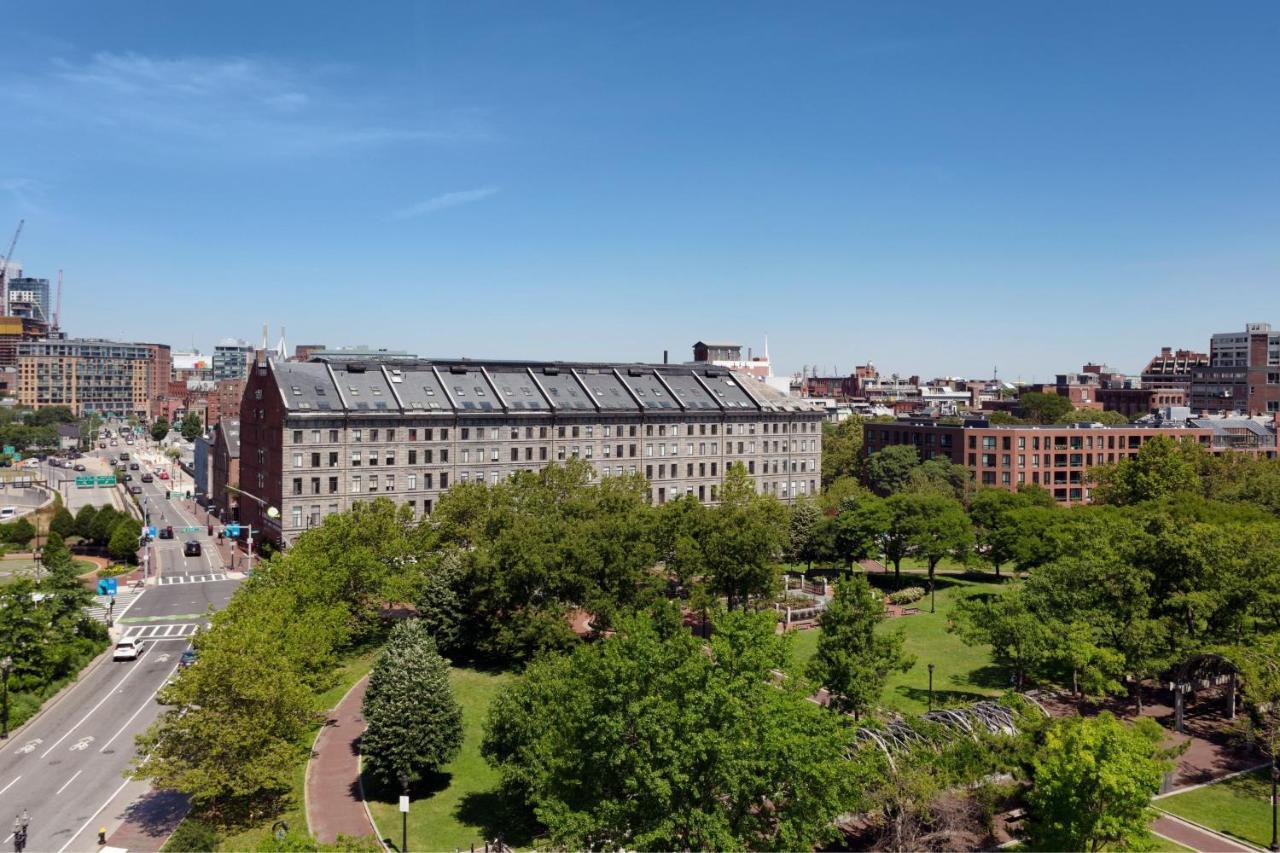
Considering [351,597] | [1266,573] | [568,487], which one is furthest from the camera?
[568,487]

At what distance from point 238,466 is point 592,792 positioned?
356 feet

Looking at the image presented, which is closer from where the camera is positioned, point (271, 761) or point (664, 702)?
point (664, 702)

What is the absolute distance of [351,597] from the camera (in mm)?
64938

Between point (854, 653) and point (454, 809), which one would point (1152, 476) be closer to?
point (854, 653)

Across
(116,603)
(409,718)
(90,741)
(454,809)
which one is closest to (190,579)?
(116,603)

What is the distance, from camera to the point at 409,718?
145 feet

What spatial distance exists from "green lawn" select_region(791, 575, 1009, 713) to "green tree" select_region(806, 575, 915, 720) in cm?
278

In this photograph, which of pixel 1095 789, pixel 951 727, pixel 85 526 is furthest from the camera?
pixel 85 526

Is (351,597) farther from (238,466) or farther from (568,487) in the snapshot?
(238,466)

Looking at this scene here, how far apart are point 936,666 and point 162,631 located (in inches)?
2489

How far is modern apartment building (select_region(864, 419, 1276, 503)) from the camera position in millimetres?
138500

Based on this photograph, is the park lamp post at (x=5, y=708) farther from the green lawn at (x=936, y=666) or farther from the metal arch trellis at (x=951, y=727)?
the metal arch trellis at (x=951, y=727)

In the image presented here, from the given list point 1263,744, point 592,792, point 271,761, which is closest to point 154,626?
point 271,761

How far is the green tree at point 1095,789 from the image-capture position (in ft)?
105
